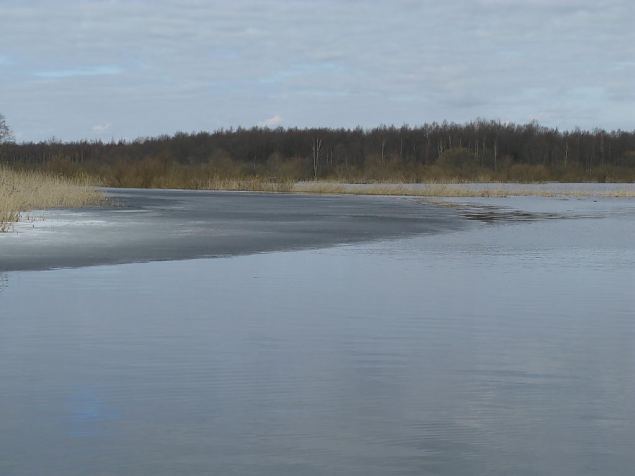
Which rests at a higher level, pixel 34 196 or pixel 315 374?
pixel 34 196

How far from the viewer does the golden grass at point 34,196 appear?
75.0 ft

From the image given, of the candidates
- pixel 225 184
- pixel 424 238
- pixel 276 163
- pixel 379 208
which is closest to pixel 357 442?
pixel 424 238

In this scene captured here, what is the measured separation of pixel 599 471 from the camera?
4375 mm

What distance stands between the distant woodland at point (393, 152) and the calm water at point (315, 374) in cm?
5256

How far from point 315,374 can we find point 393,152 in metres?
98.6

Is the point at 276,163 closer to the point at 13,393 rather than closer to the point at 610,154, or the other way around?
the point at 610,154

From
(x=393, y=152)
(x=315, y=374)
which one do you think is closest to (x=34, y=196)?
(x=315, y=374)

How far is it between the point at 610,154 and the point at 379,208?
76133 millimetres

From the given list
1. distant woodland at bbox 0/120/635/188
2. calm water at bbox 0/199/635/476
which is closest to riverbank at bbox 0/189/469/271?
calm water at bbox 0/199/635/476

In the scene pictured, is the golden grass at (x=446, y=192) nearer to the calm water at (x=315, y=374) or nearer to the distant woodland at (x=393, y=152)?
the distant woodland at (x=393, y=152)

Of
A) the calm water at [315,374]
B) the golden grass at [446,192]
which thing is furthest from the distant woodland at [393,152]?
the calm water at [315,374]

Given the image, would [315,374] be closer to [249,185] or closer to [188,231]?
[188,231]

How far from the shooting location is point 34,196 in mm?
29641

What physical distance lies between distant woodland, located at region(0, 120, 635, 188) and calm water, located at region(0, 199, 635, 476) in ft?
172
